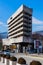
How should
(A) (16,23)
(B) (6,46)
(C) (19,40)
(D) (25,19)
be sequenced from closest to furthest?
(C) (19,40)
(D) (25,19)
(A) (16,23)
(B) (6,46)

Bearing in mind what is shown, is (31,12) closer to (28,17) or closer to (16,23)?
(28,17)

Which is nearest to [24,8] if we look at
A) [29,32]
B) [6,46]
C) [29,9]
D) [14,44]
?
[29,9]

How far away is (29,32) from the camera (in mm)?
107812

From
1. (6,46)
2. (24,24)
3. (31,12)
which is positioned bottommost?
(6,46)

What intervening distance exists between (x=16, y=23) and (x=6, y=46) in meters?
17.4

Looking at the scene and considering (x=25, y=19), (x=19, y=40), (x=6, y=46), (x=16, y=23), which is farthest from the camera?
(x=6, y=46)

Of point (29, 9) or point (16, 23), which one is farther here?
point (16, 23)

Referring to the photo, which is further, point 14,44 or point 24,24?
point 14,44

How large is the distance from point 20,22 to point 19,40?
13017 mm

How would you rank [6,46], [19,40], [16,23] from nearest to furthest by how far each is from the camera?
[19,40] → [16,23] → [6,46]

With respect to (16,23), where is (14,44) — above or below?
below

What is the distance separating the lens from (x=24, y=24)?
4075 inches

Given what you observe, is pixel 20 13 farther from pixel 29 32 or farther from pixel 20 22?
pixel 29 32

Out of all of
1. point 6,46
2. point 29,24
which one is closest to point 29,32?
point 29,24
